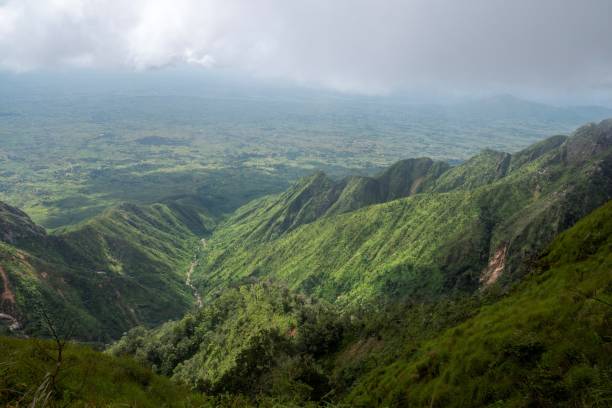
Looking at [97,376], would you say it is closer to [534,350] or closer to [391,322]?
[534,350]

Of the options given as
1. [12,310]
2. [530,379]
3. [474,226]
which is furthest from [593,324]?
[12,310]

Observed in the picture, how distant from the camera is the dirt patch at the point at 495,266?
421 ft

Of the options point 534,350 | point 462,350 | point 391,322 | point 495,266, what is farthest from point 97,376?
point 495,266

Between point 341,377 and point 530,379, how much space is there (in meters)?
38.3

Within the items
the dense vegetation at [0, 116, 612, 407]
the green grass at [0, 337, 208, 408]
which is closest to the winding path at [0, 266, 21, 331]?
the dense vegetation at [0, 116, 612, 407]

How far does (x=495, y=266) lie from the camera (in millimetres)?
132375

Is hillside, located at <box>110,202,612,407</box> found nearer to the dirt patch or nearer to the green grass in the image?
the green grass

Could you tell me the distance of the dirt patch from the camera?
128 m

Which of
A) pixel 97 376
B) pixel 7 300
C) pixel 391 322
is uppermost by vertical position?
pixel 97 376

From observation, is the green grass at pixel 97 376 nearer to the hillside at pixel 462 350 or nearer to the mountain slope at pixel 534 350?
the hillside at pixel 462 350

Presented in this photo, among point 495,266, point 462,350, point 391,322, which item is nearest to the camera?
point 462,350

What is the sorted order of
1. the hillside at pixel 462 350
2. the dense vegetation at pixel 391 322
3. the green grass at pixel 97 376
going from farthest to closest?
the hillside at pixel 462 350, the dense vegetation at pixel 391 322, the green grass at pixel 97 376

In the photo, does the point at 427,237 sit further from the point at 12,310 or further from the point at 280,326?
the point at 12,310

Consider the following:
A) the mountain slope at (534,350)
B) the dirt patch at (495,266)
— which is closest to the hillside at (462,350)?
the mountain slope at (534,350)
